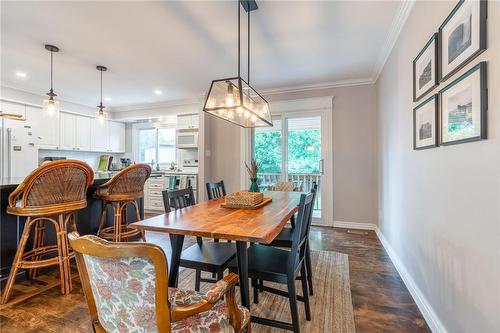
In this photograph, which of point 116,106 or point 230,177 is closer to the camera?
point 230,177

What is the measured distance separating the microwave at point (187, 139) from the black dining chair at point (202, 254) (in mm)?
3397

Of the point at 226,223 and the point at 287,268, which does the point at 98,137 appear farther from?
the point at 287,268

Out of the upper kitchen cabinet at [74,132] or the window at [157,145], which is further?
the window at [157,145]

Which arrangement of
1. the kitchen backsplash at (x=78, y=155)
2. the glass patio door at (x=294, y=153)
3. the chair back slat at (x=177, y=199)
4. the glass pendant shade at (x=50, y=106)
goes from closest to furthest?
the chair back slat at (x=177, y=199) → the glass pendant shade at (x=50, y=106) → the glass patio door at (x=294, y=153) → the kitchen backsplash at (x=78, y=155)

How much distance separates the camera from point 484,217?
3.77ft

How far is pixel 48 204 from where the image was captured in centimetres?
208

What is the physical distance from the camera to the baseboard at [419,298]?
5.35ft

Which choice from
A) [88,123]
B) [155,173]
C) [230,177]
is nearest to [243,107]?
[230,177]

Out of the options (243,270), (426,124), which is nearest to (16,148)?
(243,270)

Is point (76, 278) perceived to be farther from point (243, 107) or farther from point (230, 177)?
point (230, 177)

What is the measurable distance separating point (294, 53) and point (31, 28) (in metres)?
2.92

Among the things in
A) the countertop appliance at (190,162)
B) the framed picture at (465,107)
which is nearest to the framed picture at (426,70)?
the framed picture at (465,107)

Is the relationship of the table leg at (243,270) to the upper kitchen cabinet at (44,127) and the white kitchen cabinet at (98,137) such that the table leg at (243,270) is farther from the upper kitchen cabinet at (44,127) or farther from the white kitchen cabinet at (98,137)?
the white kitchen cabinet at (98,137)

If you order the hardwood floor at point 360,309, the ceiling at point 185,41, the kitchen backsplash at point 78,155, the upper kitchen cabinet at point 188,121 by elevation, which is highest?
the ceiling at point 185,41
